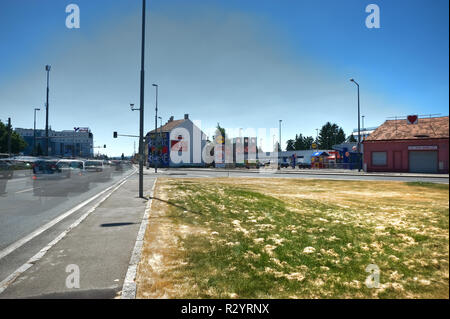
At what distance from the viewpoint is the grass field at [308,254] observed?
2.10 metres

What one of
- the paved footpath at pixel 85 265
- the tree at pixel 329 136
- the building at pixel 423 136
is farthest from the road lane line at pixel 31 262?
the tree at pixel 329 136

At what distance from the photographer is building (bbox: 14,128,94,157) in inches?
5030

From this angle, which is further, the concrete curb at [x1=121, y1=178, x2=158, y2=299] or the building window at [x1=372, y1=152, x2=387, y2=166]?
the building window at [x1=372, y1=152, x2=387, y2=166]

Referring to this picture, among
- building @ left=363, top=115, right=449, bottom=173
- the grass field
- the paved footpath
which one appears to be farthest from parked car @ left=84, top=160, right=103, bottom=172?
building @ left=363, top=115, right=449, bottom=173

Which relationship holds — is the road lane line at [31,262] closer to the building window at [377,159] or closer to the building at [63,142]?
the building window at [377,159]

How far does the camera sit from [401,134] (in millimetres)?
2641

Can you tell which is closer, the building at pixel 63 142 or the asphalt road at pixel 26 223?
the asphalt road at pixel 26 223

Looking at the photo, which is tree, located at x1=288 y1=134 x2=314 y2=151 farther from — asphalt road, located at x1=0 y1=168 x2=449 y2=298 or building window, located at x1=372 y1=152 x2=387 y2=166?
asphalt road, located at x1=0 y1=168 x2=449 y2=298

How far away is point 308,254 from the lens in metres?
4.22

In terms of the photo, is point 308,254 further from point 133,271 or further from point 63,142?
point 63,142

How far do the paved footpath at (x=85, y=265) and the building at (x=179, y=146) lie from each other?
54.4 metres

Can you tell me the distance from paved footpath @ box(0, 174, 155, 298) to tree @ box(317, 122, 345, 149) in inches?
4114

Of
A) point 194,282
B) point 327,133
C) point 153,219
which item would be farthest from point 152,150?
point 327,133
